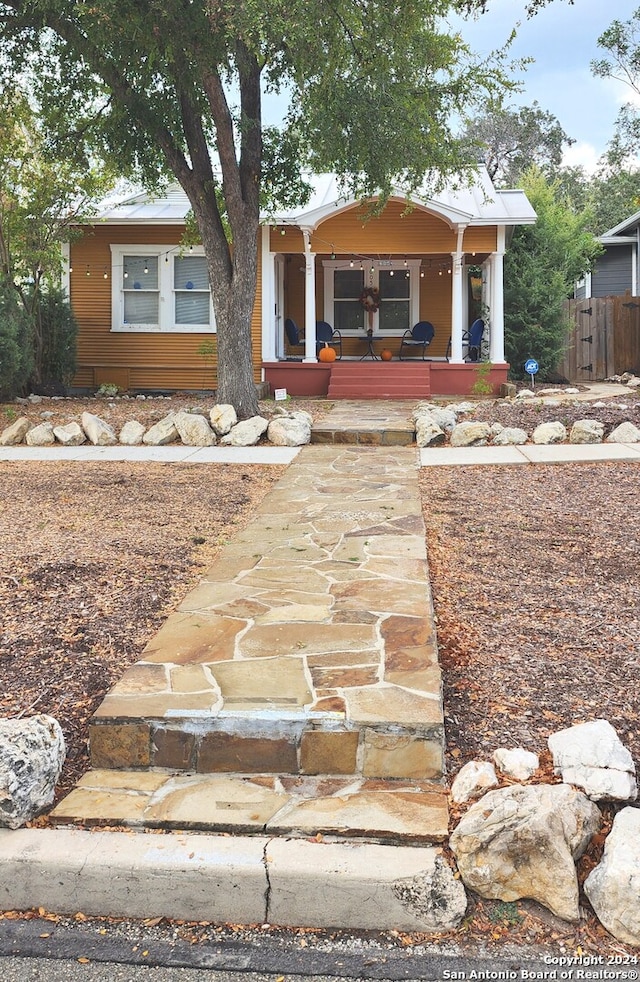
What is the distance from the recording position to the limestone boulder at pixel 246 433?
10367 millimetres

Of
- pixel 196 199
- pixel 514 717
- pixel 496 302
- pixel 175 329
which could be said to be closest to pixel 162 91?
pixel 196 199

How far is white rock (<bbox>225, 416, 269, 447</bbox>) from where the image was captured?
408 inches

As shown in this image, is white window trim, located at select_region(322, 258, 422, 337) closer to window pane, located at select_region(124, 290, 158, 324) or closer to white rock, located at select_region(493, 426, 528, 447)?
window pane, located at select_region(124, 290, 158, 324)

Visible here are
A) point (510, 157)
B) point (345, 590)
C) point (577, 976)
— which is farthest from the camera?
point (510, 157)

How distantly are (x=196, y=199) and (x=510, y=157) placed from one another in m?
34.6

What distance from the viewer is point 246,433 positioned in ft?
34.3

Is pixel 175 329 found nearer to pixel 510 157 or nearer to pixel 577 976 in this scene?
pixel 577 976

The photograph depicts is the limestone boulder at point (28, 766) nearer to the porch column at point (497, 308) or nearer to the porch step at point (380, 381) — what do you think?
the porch step at point (380, 381)

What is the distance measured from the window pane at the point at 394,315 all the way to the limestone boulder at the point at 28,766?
1631 cm

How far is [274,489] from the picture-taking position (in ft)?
25.1

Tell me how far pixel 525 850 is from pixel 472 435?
7756 mm

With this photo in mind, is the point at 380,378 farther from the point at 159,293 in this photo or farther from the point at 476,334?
the point at 159,293

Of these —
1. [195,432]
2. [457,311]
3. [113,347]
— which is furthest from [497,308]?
[195,432]

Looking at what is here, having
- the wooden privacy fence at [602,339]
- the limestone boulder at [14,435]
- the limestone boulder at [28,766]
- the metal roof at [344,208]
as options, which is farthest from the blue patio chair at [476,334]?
the limestone boulder at [28,766]
